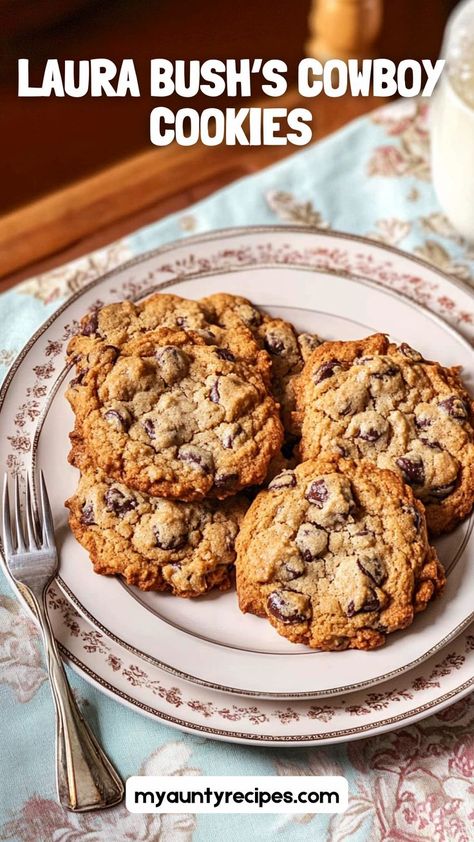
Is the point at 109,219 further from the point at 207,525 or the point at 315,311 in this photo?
the point at 207,525

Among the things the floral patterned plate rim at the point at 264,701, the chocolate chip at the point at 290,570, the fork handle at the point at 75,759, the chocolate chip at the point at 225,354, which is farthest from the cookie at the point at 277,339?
the fork handle at the point at 75,759

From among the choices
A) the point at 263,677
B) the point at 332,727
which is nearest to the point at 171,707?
the point at 263,677

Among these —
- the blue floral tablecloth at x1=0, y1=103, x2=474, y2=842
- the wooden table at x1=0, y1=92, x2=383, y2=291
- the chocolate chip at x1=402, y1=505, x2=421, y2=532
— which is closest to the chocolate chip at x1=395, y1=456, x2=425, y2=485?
the chocolate chip at x1=402, y1=505, x2=421, y2=532

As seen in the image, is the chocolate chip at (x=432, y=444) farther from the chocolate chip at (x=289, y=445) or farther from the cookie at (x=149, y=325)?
the cookie at (x=149, y=325)

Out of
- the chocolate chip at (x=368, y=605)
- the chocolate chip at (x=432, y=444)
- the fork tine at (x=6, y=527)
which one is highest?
the chocolate chip at (x=432, y=444)

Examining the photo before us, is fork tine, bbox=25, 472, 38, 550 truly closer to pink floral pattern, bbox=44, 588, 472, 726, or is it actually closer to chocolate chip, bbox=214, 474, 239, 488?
pink floral pattern, bbox=44, 588, 472, 726

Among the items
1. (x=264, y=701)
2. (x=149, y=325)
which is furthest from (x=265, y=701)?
(x=149, y=325)
